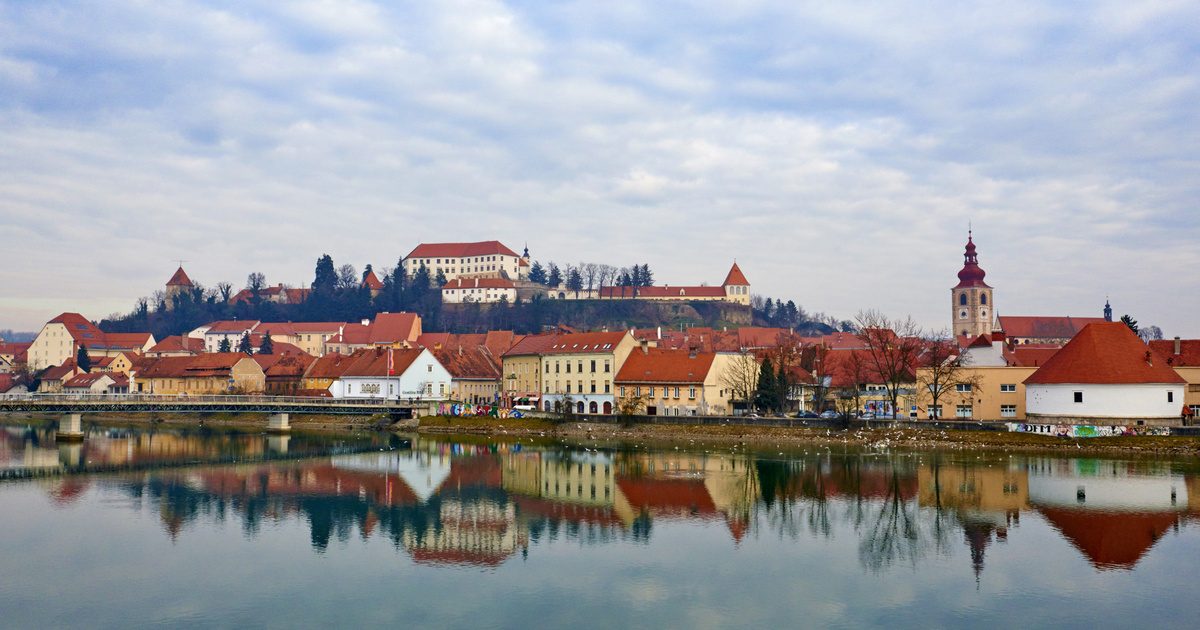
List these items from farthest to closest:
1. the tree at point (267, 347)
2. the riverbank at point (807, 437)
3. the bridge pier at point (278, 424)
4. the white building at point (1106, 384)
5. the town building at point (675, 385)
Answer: the tree at point (267, 347)
the bridge pier at point (278, 424)
the town building at point (675, 385)
the white building at point (1106, 384)
the riverbank at point (807, 437)

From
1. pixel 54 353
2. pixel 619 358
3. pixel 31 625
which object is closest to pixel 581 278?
pixel 54 353

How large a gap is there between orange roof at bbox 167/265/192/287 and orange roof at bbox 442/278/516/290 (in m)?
55.4

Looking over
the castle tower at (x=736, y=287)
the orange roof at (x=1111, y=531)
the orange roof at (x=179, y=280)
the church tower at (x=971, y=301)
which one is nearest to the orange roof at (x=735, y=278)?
the castle tower at (x=736, y=287)

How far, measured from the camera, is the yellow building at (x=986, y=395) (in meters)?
→ 56.4

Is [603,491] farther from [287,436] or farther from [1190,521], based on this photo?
[287,436]

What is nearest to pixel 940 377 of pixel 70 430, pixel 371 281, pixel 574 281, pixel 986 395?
pixel 986 395

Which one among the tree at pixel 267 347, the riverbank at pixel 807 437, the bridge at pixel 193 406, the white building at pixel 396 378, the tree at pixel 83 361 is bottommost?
the riverbank at pixel 807 437

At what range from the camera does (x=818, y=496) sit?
36188 millimetres

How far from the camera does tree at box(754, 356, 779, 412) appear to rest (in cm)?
6056

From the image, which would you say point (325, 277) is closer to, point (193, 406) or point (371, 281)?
point (371, 281)

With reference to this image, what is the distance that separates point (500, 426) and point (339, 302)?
11724cm

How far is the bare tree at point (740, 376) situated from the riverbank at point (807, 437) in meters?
7.20

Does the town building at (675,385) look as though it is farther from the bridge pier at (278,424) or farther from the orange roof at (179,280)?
the orange roof at (179,280)

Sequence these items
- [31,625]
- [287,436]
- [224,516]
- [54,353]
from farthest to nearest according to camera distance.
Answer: [54,353] < [287,436] < [224,516] < [31,625]
